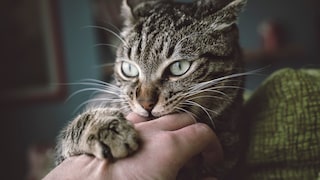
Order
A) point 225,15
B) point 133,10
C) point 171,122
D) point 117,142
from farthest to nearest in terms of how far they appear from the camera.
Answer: point 133,10 < point 225,15 < point 171,122 < point 117,142

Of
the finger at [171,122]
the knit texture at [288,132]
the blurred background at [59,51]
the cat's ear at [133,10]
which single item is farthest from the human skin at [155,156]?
the blurred background at [59,51]

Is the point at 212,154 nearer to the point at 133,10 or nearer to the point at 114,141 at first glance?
the point at 114,141

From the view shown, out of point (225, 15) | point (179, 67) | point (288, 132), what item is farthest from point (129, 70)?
point (288, 132)

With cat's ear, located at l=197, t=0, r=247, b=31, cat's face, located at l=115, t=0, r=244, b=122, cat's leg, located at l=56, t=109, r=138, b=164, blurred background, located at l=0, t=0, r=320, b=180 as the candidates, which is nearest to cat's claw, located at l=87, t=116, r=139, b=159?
cat's leg, located at l=56, t=109, r=138, b=164

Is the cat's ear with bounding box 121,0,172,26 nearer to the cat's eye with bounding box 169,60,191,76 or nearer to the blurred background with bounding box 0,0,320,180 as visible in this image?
the cat's eye with bounding box 169,60,191,76

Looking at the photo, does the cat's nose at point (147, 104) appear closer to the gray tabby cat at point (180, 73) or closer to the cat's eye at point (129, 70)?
the gray tabby cat at point (180, 73)
